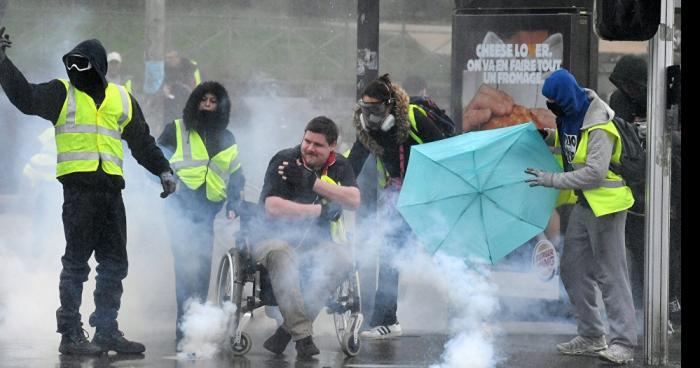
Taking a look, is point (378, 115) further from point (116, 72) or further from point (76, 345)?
point (116, 72)

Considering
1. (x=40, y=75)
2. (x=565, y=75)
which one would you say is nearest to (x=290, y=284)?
(x=565, y=75)

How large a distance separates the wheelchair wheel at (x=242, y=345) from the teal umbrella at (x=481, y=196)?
1109 mm

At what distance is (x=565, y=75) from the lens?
7.50 metres

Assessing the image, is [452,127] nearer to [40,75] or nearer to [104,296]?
[104,296]

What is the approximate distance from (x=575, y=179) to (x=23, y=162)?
5.34m

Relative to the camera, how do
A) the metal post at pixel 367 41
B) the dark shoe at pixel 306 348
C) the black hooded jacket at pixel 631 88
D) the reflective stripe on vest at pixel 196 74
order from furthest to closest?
the reflective stripe on vest at pixel 196 74 < the metal post at pixel 367 41 < the black hooded jacket at pixel 631 88 < the dark shoe at pixel 306 348

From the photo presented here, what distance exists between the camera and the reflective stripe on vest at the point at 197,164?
8.32 meters

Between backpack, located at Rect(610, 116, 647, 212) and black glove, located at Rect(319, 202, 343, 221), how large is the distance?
1.55 meters

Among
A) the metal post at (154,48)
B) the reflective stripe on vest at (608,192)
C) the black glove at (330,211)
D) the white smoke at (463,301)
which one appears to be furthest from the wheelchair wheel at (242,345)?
the metal post at (154,48)

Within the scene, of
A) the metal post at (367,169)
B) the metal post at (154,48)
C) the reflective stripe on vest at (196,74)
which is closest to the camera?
the metal post at (367,169)

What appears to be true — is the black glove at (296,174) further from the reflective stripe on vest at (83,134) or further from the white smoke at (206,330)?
the reflective stripe on vest at (83,134)

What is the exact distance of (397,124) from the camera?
8.36 m

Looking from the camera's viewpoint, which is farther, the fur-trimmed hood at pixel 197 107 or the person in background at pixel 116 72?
the person in background at pixel 116 72

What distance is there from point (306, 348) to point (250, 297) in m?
0.42
